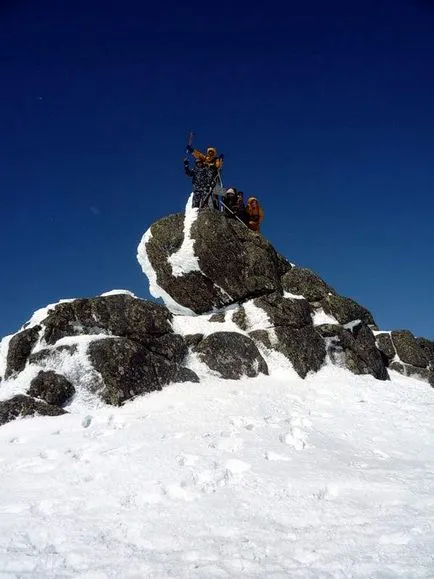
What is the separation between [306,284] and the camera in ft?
68.8

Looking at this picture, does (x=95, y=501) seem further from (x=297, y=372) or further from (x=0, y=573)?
(x=297, y=372)

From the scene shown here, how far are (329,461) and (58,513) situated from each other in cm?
493

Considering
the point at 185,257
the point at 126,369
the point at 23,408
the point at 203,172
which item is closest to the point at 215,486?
the point at 23,408

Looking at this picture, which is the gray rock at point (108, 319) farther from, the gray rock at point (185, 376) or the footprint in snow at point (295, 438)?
the footprint in snow at point (295, 438)

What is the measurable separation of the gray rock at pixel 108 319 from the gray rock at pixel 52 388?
194 cm

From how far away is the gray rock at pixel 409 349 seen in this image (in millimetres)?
19683

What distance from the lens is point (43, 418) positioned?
1146 cm

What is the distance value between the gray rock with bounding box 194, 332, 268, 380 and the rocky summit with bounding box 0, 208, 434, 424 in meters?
0.04

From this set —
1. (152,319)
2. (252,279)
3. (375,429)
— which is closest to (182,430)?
(375,429)

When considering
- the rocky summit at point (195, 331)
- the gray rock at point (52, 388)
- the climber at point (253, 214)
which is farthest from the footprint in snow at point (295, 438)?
the climber at point (253, 214)

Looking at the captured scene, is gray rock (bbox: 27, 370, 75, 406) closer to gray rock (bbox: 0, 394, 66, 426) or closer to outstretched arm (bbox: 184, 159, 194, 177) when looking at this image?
gray rock (bbox: 0, 394, 66, 426)

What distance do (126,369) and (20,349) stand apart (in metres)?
3.74

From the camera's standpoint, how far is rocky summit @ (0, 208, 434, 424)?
13406 mm

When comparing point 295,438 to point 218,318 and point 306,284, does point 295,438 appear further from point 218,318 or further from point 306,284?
point 306,284
